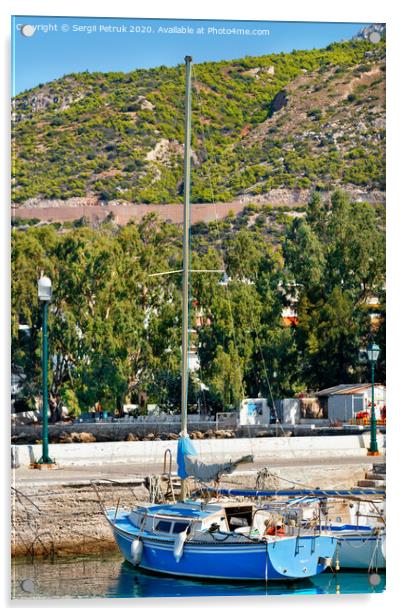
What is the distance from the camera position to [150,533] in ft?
43.2

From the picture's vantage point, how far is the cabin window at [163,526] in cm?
1299

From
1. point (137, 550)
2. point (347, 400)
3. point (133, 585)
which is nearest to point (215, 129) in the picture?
point (347, 400)

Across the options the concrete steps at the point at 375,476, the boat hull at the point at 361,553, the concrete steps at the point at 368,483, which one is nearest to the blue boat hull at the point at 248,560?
the boat hull at the point at 361,553

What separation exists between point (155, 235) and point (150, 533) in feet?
43.9

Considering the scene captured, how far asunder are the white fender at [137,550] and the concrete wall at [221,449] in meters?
4.08

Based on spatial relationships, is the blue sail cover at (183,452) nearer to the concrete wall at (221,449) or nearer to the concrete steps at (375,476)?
the concrete steps at (375,476)

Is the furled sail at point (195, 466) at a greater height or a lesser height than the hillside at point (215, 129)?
lesser

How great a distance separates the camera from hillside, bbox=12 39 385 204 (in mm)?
16297

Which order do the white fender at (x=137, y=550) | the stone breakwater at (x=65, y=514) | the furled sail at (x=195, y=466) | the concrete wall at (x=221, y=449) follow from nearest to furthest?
the furled sail at (x=195, y=466) → the white fender at (x=137, y=550) → the stone breakwater at (x=65, y=514) → the concrete wall at (x=221, y=449)

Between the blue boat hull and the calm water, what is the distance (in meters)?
0.11

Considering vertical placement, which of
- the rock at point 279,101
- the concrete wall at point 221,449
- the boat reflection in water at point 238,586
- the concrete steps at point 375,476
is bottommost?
the boat reflection in water at point 238,586

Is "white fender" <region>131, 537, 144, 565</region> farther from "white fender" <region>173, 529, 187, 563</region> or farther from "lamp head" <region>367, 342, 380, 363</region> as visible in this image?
"lamp head" <region>367, 342, 380, 363</region>

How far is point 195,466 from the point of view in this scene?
1276cm
